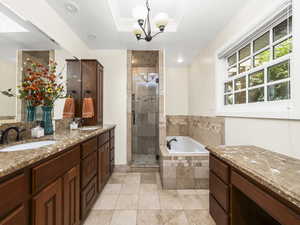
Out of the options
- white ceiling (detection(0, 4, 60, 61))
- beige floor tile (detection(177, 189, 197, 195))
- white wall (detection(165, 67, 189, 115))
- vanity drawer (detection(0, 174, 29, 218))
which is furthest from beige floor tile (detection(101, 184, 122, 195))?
white wall (detection(165, 67, 189, 115))

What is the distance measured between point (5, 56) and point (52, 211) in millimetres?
1355

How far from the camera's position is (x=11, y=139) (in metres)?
1.27

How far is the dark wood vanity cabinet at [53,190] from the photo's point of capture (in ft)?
2.29

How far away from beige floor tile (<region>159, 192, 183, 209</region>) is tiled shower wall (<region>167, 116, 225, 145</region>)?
109 cm

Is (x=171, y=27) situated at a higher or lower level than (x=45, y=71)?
higher

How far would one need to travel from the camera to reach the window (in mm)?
1354

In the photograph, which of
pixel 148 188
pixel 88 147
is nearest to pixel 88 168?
pixel 88 147

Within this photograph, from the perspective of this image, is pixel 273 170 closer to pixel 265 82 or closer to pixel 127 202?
pixel 265 82

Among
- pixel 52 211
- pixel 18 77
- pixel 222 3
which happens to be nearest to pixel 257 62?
pixel 222 3

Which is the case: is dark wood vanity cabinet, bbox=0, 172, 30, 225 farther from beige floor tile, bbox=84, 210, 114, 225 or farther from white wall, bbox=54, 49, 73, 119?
white wall, bbox=54, 49, 73, 119

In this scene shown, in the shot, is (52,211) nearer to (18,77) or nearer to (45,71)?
(18,77)

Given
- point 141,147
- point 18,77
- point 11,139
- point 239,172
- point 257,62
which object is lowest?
point 141,147

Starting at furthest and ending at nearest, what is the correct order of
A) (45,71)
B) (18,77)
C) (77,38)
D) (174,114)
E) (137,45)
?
(174,114) < (137,45) < (77,38) < (45,71) < (18,77)

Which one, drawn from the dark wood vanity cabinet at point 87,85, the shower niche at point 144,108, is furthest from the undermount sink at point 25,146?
the shower niche at point 144,108
